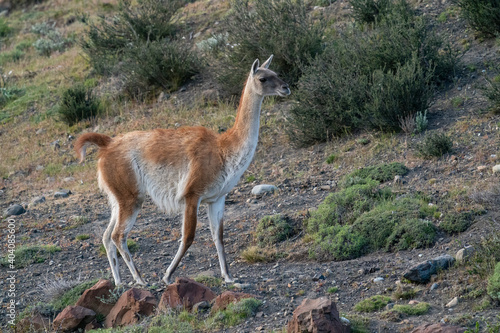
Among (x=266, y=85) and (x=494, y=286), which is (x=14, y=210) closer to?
(x=266, y=85)

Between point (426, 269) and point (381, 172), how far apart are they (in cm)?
332

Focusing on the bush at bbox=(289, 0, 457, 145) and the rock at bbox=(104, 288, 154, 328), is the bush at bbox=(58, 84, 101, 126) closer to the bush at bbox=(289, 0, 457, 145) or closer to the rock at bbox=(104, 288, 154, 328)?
the bush at bbox=(289, 0, 457, 145)

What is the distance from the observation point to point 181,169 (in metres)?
7.37

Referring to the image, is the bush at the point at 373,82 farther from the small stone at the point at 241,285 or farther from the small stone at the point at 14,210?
the small stone at the point at 14,210

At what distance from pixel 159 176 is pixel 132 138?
65 cm

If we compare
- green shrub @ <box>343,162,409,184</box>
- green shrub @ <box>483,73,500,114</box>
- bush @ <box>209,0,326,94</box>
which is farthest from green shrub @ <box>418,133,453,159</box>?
bush @ <box>209,0,326,94</box>

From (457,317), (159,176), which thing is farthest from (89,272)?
(457,317)

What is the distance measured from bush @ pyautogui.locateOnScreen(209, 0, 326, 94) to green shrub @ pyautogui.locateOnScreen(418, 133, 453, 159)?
439 centimetres

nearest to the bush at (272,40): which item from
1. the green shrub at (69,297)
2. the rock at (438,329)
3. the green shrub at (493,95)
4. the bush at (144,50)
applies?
the bush at (144,50)

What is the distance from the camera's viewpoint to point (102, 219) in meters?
10.5

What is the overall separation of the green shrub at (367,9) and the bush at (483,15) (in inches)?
73.8

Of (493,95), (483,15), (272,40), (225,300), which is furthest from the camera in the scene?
(272,40)

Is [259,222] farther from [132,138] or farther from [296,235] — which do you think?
[132,138]

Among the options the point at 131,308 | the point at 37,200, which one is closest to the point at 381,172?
the point at 131,308
